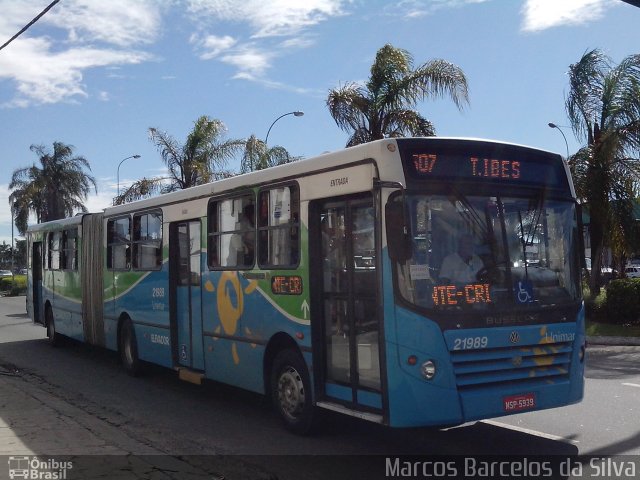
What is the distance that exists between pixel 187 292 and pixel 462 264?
16.8 ft

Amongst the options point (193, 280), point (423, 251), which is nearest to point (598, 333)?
point (193, 280)

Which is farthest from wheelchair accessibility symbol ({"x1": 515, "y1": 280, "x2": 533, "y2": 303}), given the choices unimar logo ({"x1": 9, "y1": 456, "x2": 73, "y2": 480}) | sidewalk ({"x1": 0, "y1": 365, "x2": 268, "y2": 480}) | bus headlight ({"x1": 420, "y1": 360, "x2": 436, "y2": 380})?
unimar logo ({"x1": 9, "y1": 456, "x2": 73, "y2": 480})

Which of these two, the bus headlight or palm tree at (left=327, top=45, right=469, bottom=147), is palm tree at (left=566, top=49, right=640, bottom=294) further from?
the bus headlight

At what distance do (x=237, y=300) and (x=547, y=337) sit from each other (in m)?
3.92

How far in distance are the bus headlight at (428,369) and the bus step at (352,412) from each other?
0.59 m

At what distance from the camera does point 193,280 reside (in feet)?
34.0

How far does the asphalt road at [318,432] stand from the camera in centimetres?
712

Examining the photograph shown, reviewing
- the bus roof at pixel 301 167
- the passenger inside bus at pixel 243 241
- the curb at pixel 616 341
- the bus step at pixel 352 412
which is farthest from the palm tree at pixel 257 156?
the bus step at pixel 352 412

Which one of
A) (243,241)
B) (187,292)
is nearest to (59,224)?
(187,292)

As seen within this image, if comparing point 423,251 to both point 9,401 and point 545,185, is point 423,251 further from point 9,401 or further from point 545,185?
point 9,401

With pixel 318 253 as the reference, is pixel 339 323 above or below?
below

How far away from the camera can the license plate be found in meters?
6.55

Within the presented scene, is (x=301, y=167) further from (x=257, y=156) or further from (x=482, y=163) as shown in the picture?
(x=257, y=156)

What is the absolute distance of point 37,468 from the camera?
21.6 ft
